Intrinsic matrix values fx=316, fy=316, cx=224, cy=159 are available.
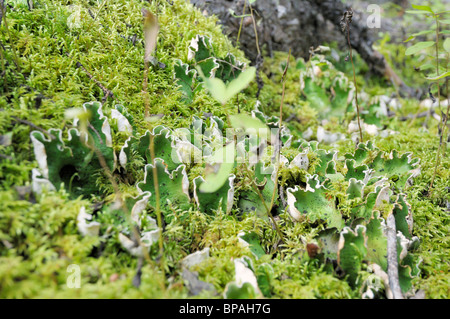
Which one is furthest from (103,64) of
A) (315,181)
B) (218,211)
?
(315,181)

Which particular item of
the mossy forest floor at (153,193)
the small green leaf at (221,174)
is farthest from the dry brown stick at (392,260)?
the small green leaf at (221,174)

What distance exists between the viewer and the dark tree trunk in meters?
4.02

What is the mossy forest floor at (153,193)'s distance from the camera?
1.42m

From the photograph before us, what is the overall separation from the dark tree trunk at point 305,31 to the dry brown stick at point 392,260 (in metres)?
2.86

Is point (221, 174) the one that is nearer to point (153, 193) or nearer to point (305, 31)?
point (153, 193)

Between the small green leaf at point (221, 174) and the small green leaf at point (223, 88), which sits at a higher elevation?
the small green leaf at point (223, 88)

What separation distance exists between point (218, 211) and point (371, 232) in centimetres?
86

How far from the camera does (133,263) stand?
1.50 metres

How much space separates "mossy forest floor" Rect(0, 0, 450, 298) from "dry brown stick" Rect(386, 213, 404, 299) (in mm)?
45

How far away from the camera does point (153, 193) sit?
191cm

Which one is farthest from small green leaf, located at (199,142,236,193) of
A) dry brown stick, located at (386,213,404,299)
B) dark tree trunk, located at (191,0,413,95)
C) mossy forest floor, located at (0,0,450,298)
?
dark tree trunk, located at (191,0,413,95)

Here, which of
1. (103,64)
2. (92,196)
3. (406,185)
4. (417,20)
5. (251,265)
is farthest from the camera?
(417,20)

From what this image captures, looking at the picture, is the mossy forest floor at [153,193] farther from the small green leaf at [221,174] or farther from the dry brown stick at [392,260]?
the small green leaf at [221,174]
